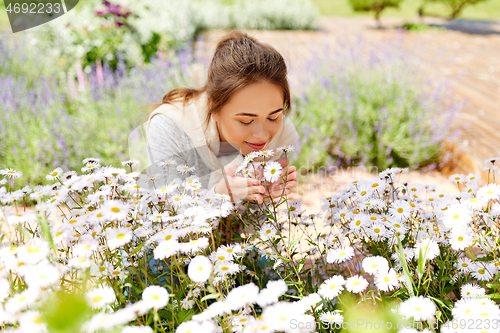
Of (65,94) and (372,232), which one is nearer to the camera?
(372,232)

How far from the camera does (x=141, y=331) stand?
2.36 feet

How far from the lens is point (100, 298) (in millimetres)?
876

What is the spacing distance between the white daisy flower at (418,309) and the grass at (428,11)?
16424mm

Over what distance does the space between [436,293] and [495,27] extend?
13.9 m

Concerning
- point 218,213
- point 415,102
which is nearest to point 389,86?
point 415,102

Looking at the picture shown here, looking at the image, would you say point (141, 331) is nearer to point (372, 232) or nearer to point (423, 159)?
point (372, 232)

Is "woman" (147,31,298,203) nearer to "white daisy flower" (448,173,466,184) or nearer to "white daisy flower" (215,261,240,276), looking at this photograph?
"white daisy flower" (215,261,240,276)

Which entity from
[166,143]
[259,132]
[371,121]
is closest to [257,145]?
[259,132]

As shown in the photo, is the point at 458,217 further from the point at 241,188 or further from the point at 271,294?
the point at 241,188

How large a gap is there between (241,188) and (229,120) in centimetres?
46

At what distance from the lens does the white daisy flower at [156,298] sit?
2.58 feet

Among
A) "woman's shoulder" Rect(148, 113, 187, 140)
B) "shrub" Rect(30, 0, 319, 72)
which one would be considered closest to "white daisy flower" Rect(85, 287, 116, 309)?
"woman's shoulder" Rect(148, 113, 187, 140)

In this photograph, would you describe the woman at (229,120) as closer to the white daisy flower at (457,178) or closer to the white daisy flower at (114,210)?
the white daisy flower at (114,210)

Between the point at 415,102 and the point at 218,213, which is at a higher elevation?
the point at 218,213
